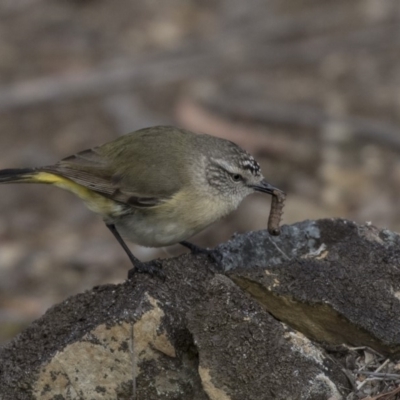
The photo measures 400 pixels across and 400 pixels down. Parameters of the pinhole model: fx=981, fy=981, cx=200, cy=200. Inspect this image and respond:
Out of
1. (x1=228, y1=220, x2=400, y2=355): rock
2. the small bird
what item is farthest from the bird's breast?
(x1=228, y1=220, x2=400, y2=355): rock

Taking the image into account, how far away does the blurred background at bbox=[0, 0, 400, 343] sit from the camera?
12.1m

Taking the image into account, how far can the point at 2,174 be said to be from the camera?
7688mm

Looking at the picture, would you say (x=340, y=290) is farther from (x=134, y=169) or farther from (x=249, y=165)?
(x=134, y=169)

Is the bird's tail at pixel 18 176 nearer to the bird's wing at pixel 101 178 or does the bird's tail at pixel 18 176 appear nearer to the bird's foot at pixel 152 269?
the bird's wing at pixel 101 178

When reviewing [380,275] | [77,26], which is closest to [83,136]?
[77,26]

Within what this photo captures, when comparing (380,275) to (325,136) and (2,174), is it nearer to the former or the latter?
(2,174)

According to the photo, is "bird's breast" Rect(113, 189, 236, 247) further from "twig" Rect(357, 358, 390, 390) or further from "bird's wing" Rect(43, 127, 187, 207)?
"twig" Rect(357, 358, 390, 390)

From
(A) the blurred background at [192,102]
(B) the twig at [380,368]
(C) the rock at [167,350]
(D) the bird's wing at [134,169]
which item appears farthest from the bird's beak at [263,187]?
(A) the blurred background at [192,102]

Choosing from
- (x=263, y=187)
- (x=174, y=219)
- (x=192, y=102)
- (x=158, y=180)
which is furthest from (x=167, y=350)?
(x=192, y=102)

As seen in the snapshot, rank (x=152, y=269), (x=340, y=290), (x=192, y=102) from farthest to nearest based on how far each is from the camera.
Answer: (x=192, y=102) → (x=152, y=269) → (x=340, y=290)

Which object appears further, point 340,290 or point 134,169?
point 134,169

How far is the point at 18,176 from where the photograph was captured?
7664 mm

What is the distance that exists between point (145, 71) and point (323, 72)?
2834 mm

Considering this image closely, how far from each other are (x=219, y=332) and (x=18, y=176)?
121 inches
